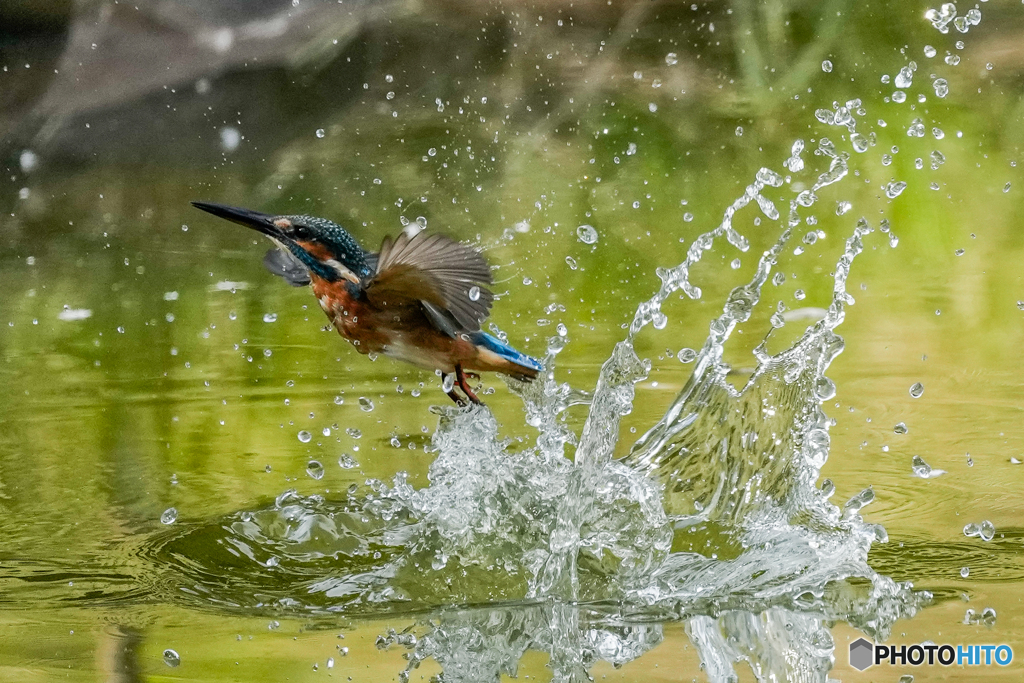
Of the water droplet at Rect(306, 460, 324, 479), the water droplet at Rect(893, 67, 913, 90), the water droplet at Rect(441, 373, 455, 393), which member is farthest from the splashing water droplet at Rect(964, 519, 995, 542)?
the water droplet at Rect(893, 67, 913, 90)

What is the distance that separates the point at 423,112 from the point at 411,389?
251 centimetres

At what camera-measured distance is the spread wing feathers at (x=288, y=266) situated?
1.91 m

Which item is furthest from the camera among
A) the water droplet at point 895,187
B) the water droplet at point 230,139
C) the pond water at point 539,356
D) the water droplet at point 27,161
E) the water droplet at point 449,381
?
the water droplet at point 230,139

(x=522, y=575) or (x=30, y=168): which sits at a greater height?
(x=30, y=168)

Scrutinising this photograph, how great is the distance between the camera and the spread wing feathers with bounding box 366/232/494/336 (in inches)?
67.0

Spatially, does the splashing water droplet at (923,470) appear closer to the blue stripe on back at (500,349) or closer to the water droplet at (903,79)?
the blue stripe on back at (500,349)

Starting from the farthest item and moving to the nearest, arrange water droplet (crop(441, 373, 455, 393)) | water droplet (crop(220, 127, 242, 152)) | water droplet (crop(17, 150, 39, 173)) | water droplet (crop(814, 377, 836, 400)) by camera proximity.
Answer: water droplet (crop(220, 127, 242, 152)), water droplet (crop(17, 150, 39, 173)), water droplet (crop(814, 377, 836, 400)), water droplet (crop(441, 373, 455, 393))

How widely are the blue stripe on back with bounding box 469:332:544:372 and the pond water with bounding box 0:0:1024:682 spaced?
0.34 feet

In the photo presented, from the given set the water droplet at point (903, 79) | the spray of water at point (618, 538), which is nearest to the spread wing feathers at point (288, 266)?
the spray of water at point (618, 538)

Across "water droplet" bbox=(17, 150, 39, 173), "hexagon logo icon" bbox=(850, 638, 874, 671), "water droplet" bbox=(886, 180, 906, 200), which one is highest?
"water droplet" bbox=(17, 150, 39, 173)

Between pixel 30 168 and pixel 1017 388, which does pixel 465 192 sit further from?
pixel 1017 388

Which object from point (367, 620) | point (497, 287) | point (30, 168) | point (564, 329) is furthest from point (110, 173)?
point (367, 620)

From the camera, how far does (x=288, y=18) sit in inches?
201

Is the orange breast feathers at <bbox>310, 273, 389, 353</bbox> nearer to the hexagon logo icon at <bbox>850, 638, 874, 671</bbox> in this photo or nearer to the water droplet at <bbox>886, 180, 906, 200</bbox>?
the hexagon logo icon at <bbox>850, 638, 874, 671</bbox>
